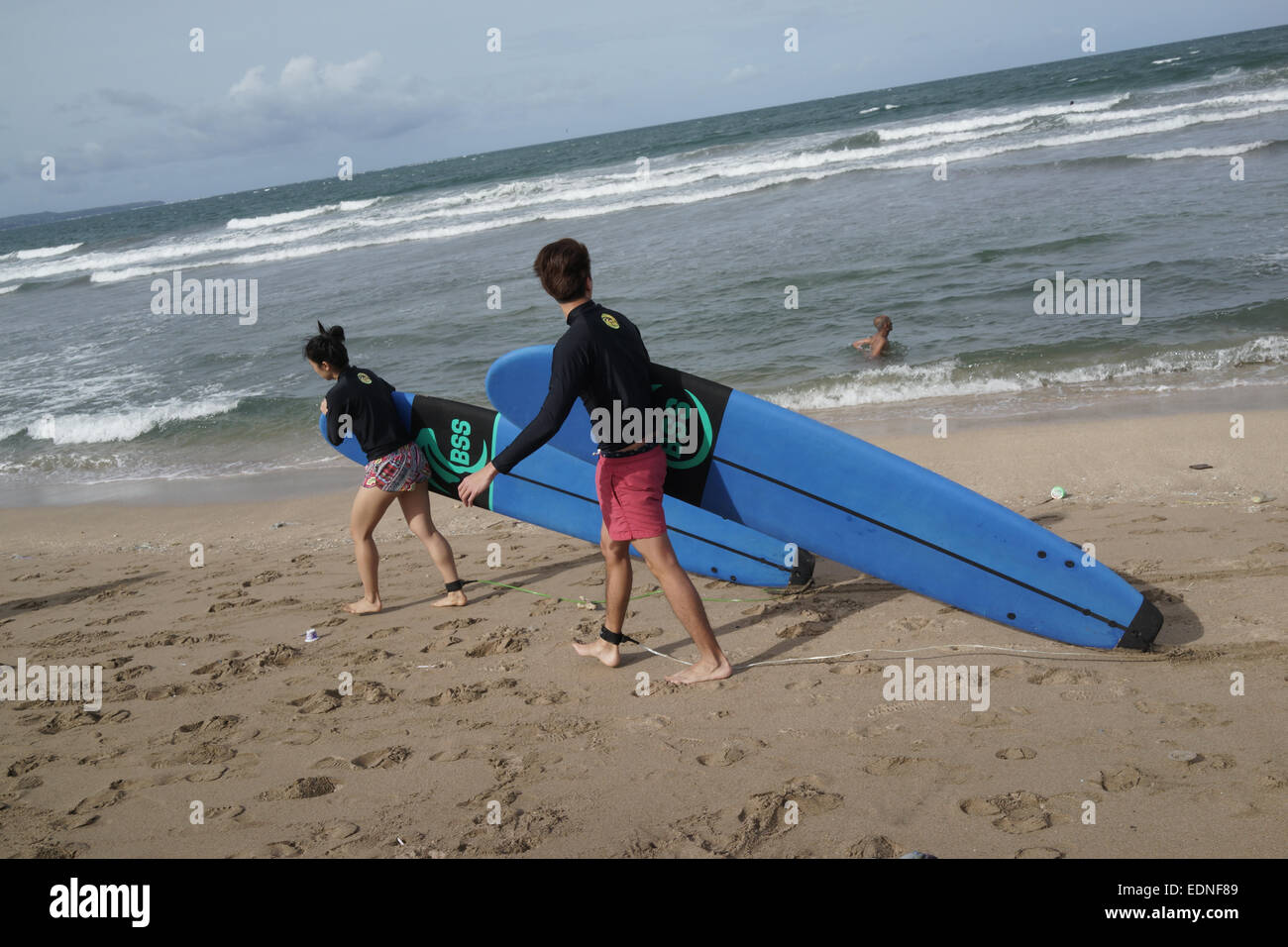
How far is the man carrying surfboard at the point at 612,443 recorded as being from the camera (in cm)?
337

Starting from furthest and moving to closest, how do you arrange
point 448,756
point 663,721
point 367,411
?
1. point 367,411
2. point 663,721
3. point 448,756

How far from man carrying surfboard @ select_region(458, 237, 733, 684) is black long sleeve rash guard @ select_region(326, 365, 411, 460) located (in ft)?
4.37

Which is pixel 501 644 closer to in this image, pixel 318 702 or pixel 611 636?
pixel 611 636

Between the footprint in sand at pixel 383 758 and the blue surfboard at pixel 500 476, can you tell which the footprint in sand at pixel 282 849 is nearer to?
the footprint in sand at pixel 383 758

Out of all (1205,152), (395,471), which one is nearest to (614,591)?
(395,471)

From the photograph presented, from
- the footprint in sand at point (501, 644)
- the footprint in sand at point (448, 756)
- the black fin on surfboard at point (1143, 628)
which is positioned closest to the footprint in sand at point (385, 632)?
the footprint in sand at point (501, 644)

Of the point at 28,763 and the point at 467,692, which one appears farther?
the point at 467,692

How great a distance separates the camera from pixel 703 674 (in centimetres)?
376

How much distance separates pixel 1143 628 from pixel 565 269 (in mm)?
2594

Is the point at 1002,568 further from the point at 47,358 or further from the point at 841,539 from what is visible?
the point at 47,358

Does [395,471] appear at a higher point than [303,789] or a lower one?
higher

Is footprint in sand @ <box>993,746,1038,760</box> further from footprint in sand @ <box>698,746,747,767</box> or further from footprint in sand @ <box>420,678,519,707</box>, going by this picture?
footprint in sand @ <box>420,678,519,707</box>

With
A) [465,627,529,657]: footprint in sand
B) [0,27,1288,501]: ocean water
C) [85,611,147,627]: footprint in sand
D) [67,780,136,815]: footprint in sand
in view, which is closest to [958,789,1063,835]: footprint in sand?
[465,627,529,657]: footprint in sand

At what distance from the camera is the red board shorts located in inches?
140
